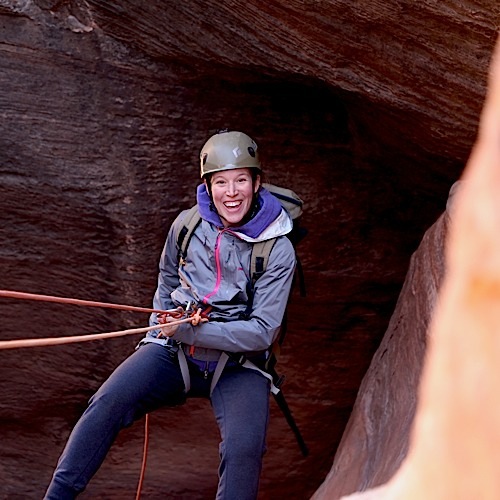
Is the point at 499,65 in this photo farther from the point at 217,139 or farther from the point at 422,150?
the point at 422,150

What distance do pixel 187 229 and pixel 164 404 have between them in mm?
834

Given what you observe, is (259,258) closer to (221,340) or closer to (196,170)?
(221,340)

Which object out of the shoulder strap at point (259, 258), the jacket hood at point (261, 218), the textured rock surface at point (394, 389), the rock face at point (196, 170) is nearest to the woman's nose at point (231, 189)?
the jacket hood at point (261, 218)

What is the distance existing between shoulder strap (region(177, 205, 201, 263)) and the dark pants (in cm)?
48

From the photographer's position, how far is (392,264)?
5.43m

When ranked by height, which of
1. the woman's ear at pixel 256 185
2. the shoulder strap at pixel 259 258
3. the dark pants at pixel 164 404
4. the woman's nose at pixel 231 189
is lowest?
the dark pants at pixel 164 404

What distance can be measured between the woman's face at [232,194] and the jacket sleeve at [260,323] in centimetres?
23

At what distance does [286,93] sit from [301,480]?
9.07 feet

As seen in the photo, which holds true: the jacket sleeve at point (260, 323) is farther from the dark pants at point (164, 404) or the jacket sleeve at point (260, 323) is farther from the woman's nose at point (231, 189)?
the woman's nose at point (231, 189)

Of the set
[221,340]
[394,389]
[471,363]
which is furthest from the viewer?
[394,389]

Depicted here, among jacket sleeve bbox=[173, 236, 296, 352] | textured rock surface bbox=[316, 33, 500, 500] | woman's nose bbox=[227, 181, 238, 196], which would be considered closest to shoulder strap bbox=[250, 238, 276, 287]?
jacket sleeve bbox=[173, 236, 296, 352]

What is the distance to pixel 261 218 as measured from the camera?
388 centimetres

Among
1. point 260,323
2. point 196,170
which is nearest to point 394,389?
point 260,323

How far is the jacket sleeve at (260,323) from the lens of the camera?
3.72 metres
